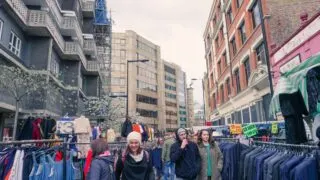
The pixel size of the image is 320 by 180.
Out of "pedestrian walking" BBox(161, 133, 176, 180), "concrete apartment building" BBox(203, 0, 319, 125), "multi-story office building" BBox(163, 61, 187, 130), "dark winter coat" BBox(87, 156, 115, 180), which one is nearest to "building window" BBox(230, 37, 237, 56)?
"concrete apartment building" BBox(203, 0, 319, 125)

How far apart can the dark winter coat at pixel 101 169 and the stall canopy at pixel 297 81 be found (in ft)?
9.99

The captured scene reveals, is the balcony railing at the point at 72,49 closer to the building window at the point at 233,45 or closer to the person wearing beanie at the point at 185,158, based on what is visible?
the building window at the point at 233,45

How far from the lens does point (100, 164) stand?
4000mm

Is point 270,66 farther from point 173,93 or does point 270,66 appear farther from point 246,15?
point 173,93

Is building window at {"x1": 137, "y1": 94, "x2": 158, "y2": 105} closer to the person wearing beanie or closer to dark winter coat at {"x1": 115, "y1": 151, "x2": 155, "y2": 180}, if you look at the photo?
the person wearing beanie

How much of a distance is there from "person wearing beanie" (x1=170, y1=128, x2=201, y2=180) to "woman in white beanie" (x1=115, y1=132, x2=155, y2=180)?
113 centimetres

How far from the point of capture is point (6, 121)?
54.1 feet

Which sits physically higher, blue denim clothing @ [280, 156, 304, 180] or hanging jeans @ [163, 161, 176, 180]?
blue denim clothing @ [280, 156, 304, 180]

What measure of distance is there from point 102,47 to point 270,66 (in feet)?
87.3

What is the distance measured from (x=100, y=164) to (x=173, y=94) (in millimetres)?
90749

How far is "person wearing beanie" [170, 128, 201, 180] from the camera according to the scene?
543 cm

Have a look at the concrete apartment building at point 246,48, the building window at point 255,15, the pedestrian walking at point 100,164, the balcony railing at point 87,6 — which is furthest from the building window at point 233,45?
the pedestrian walking at point 100,164

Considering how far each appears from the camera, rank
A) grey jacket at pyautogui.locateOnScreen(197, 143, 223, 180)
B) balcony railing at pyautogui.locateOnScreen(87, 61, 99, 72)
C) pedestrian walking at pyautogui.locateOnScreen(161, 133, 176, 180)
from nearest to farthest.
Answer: grey jacket at pyautogui.locateOnScreen(197, 143, 223, 180)
pedestrian walking at pyautogui.locateOnScreen(161, 133, 176, 180)
balcony railing at pyautogui.locateOnScreen(87, 61, 99, 72)

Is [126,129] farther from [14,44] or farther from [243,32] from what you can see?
[243,32]
